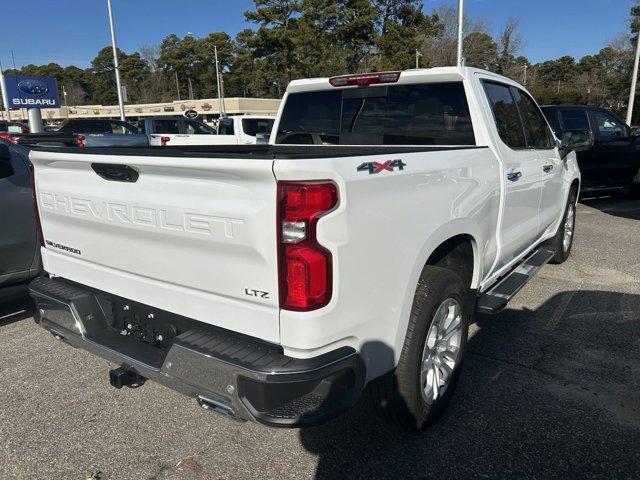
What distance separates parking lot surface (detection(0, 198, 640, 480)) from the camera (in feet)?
8.62

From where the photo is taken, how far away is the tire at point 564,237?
5688 millimetres

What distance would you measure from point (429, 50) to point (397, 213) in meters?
48.5

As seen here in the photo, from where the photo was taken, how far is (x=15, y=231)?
169 inches

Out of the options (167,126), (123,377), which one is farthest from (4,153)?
(167,126)

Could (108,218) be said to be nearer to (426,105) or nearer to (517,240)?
(426,105)

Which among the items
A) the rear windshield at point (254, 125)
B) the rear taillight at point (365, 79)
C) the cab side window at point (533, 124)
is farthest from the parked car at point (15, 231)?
the rear windshield at point (254, 125)

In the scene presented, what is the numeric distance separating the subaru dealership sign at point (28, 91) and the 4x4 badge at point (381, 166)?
63.0 feet

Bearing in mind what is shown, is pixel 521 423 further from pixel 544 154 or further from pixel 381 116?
pixel 544 154

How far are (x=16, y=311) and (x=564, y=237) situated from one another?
19.0ft

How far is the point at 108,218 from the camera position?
258 centimetres

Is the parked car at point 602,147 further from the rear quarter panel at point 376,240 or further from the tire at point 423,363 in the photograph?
the rear quarter panel at point 376,240

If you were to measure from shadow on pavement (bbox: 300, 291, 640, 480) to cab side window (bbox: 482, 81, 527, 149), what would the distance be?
153 centimetres

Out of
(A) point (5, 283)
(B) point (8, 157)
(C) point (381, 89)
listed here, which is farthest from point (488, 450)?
(B) point (8, 157)

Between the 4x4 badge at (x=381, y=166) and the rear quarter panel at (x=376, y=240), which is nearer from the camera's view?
the rear quarter panel at (x=376, y=240)
